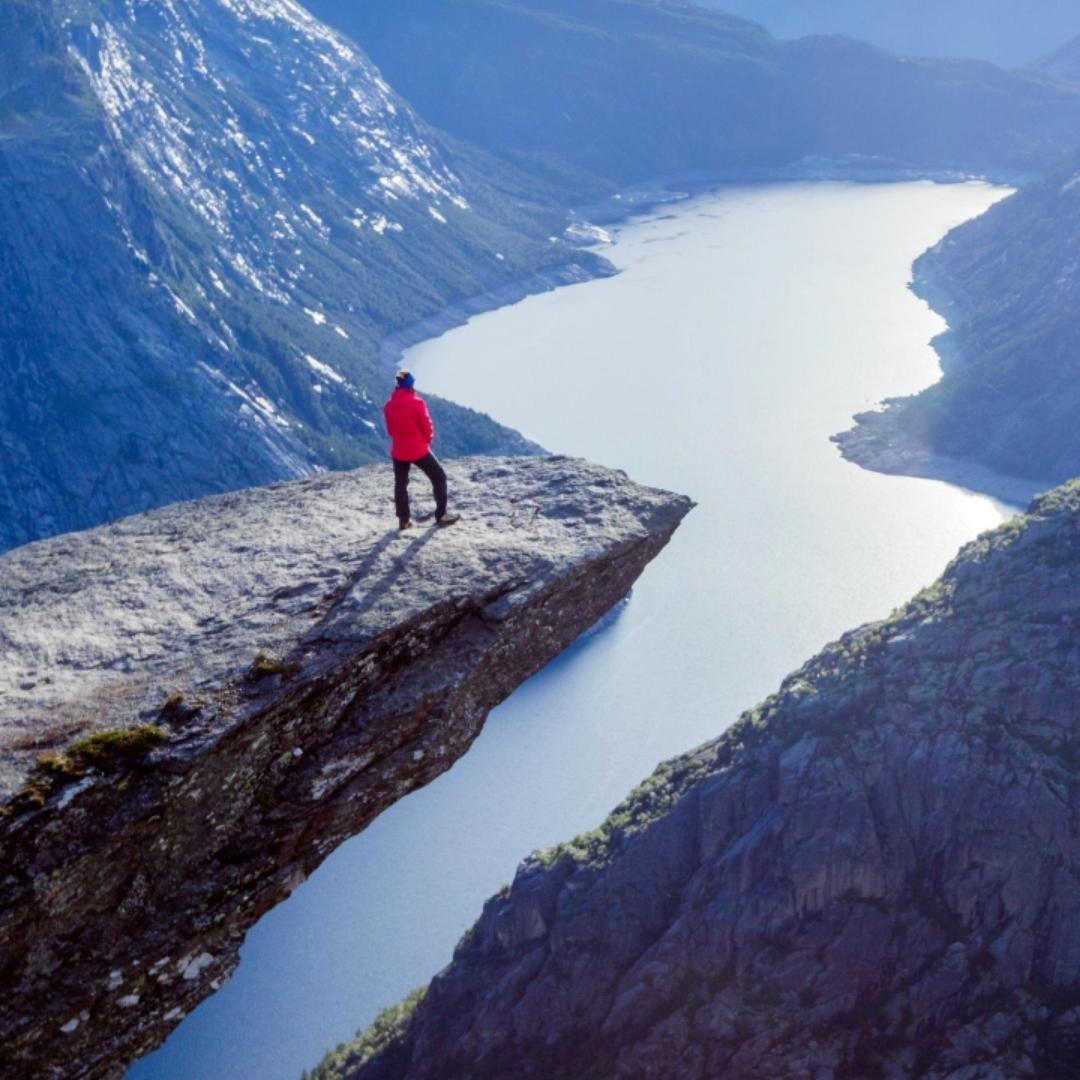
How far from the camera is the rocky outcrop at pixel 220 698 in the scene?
15.1 metres

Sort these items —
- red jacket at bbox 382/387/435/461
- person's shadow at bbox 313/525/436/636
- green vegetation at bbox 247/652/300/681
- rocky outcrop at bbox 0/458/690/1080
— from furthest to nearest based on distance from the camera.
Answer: red jacket at bbox 382/387/435/461 < person's shadow at bbox 313/525/436/636 < green vegetation at bbox 247/652/300/681 < rocky outcrop at bbox 0/458/690/1080


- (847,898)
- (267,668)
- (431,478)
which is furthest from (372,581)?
(847,898)

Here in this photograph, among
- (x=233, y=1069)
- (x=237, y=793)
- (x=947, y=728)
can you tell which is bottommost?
(x=233, y=1069)

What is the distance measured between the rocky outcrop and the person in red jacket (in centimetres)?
61

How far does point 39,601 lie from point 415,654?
6.23m

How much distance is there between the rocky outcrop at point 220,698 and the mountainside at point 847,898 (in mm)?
59034

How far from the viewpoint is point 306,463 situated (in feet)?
611

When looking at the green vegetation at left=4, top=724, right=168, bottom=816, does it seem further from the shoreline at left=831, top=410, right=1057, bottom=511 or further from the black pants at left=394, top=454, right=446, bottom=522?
the shoreline at left=831, top=410, right=1057, bottom=511

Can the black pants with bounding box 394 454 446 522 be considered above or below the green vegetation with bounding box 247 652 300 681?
above

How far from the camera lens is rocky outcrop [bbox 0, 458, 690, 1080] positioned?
49.6 ft

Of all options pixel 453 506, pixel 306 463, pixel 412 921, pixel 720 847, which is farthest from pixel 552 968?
pixel 306 463

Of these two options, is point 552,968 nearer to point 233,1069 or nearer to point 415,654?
point 233,1069

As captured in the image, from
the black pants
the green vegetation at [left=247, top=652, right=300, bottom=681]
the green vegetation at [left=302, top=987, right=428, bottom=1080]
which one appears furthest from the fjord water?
the green vegetation at [left=247, top=652, right=300, bottom=681]

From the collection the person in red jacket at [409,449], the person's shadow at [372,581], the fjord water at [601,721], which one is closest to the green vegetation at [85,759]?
the person's shadow at [372,581]
